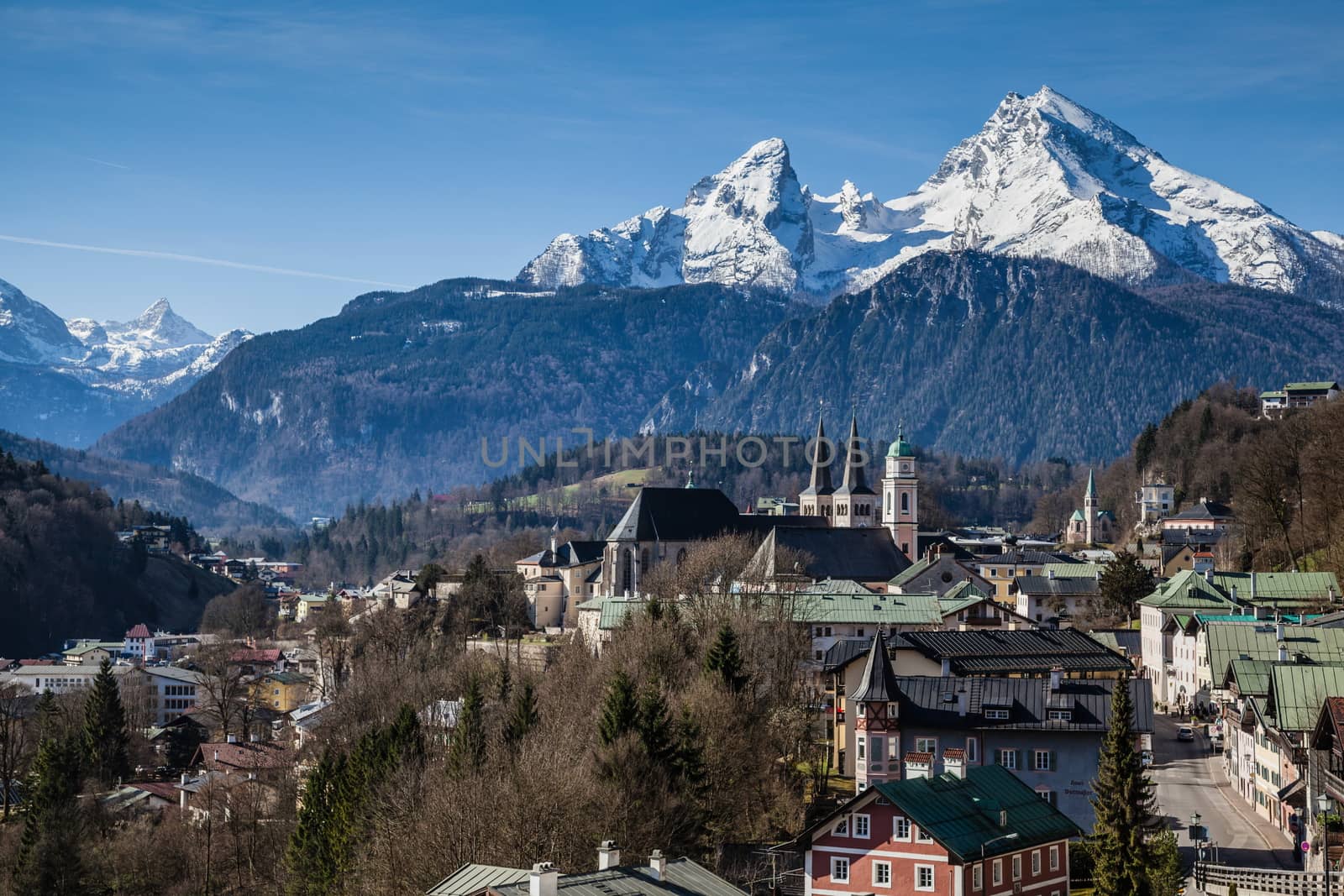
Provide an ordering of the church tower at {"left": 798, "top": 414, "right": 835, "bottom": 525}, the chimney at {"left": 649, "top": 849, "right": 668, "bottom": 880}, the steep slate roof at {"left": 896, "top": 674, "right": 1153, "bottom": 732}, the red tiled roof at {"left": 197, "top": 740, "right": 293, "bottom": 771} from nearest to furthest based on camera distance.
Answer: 1. the chimney at {"left": 649, "top": 849, "right": 668, "bottom": 880}
2. the steep slate roof at {"left": 896, "top": 674, "right": 1153, "bottom": 732}
3. the red tiled roof at {"left": 197, "top": 740, "right": 293, "bottom": 771}
4. the church tower at {"left": 798, "top": 414, "right": 835, "bottom": 525}

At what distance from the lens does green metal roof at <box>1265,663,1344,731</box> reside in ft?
214

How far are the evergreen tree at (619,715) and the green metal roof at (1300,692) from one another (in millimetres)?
22833

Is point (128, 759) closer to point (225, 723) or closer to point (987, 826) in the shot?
point (225, 723)

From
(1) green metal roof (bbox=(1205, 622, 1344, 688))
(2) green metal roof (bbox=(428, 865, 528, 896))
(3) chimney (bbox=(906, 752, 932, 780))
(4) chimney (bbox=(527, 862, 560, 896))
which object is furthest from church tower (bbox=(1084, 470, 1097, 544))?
(4) chimney (bbox=(527, 862, 560, 896))

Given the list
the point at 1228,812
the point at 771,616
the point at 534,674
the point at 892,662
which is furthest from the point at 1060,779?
the point at 534,674

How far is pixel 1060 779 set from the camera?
6919cm

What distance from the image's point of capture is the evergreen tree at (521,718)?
7406 centimetres

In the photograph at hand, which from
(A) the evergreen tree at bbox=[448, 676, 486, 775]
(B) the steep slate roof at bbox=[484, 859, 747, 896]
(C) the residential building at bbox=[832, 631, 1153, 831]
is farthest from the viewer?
(C) the residential building at bbox=[832, 631, 1153, 831]

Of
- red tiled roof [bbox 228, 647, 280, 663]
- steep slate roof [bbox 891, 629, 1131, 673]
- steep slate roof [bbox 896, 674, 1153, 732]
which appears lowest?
red tiled roof [bbox 228, 647, 280, 663]

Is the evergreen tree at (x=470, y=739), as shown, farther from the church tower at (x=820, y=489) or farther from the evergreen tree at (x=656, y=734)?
the church tower at (x=820, y=489)

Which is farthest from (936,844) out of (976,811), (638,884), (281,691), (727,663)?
(281,691)

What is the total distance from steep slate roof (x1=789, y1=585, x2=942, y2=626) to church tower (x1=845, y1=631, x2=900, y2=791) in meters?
31.7

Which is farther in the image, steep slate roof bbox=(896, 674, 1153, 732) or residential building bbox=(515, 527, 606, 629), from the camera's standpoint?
residential building bbox=(515, 527, 606, 629)

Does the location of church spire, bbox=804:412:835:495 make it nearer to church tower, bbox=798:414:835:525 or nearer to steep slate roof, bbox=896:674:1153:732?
church tower, bbox=798:414:835:525
